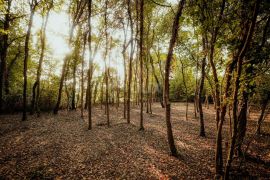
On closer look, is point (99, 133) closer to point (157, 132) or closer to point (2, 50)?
point (157, 132)

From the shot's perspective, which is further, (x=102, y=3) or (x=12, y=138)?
(x=102, y=3)

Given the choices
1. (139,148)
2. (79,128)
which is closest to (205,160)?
(139,148)

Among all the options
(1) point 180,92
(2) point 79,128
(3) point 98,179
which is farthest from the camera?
(1) point 180,92

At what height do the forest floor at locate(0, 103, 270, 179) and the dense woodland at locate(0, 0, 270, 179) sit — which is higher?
the dense woodland at locate(0, 0, 270, 179)

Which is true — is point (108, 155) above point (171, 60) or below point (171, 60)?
below

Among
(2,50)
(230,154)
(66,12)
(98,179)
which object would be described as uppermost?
(66,12)

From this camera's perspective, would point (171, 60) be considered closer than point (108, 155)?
No

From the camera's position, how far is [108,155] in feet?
28.5

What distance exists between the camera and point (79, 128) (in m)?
13.8

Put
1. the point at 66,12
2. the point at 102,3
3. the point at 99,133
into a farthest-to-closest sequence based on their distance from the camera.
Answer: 1. the point at 66,12
2. the point at 102,3
3. the point at 99,133

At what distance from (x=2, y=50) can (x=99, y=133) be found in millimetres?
16411

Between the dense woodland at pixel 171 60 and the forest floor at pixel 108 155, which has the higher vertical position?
the dense woodland at pixel 171 60

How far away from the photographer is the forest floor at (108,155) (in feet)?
22.5

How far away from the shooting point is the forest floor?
270 inches
